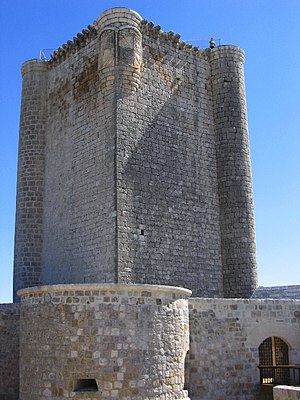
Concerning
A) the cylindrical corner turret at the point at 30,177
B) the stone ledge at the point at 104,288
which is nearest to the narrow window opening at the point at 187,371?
the stone ledge at the point at 104,288

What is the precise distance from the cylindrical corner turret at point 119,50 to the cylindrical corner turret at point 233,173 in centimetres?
351

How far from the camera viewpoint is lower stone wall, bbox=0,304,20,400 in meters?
13.6

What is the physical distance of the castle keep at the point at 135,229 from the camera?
1092cm

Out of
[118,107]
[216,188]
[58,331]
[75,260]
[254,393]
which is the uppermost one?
[118,107]

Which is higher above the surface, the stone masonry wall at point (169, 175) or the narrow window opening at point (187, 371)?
the stone masonry wall at point (169, 175)

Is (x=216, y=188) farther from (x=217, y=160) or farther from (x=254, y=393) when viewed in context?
(x=254, y=393)

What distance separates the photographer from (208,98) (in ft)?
57.8

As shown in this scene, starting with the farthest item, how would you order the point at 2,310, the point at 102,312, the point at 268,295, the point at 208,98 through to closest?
the point at 208,98, the point at 268,295, the point at 2,310, the point at 102,312

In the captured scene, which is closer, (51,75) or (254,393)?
(254,393)

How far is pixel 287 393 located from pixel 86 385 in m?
3.71

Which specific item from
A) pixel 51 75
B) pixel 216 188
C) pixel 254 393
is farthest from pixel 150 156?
pixel 254 393

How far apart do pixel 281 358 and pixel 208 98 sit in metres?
7.98

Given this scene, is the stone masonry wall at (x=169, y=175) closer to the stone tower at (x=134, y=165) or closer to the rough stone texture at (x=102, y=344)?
the stone tower at (x=134, y=165)

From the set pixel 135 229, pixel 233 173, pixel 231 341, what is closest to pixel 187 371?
pixel 231 341
